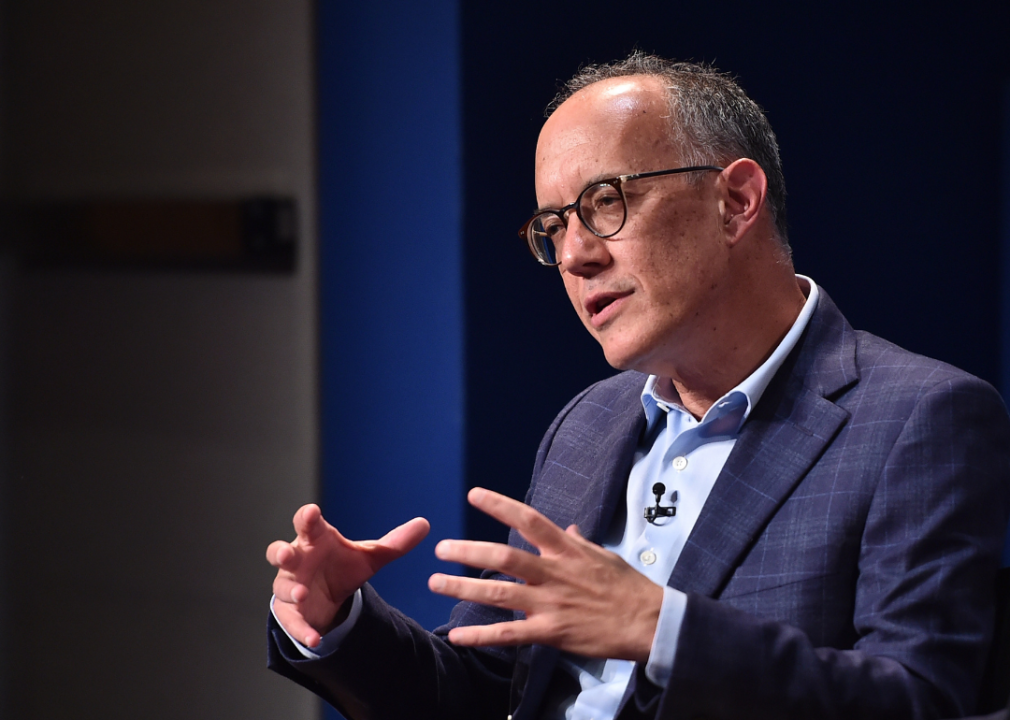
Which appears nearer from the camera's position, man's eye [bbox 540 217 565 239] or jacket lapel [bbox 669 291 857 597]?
jacket lapel [bbox 669 291 857 597]

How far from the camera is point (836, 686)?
1.06m

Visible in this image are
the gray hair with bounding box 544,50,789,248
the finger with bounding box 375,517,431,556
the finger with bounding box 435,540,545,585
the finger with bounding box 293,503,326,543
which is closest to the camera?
the finger with bounding box 435,540,545,585

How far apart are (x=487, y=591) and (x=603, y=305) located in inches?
23.6

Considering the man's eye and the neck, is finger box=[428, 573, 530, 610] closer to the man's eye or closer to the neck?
the neck

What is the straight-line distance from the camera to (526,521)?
3.45 feet

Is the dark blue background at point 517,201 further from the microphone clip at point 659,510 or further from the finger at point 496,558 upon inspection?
the finger at point 496,558

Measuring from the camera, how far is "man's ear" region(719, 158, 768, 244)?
58.8 inches

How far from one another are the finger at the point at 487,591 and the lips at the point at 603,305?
1.80 feet

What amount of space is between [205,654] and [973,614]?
197 cm

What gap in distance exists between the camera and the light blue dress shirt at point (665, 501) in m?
1.39

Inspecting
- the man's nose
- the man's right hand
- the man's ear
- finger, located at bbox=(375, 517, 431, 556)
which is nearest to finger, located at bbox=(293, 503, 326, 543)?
the man's right hand

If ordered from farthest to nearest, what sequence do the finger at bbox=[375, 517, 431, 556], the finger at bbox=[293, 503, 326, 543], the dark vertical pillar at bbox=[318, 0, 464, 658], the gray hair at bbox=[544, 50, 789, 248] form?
the dark vertical pillar at bbox=[318, 0, 464, 658]
the gray hair at bbox=[544, 50, 789, 248]
the finger at bbox=[375, 517, 431, 556]
the finger at bbox=[293, 503, 326, 543]

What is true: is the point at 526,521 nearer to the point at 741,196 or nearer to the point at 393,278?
the point at 741,196

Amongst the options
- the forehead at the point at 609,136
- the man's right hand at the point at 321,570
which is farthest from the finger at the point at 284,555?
the forehead at the point at 609,136
